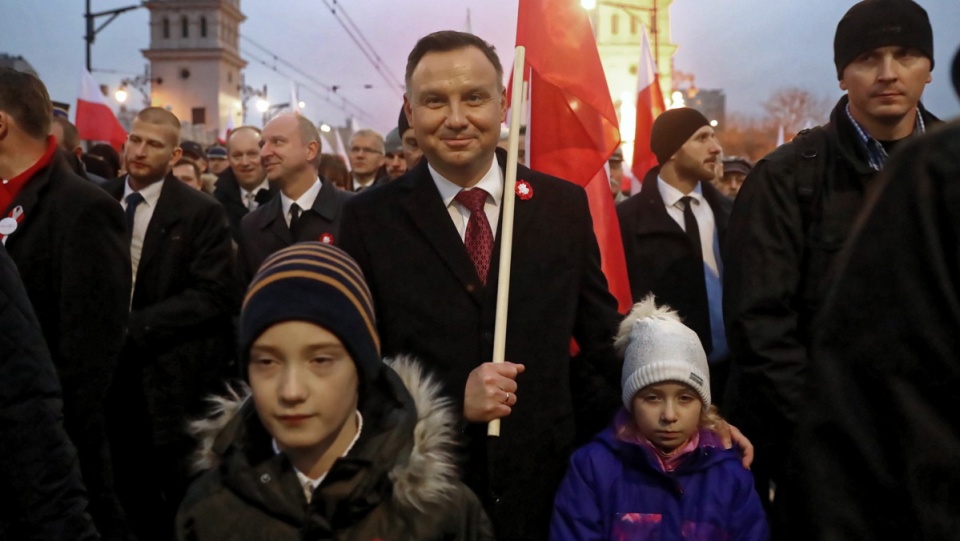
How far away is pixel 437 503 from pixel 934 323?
1607 mm

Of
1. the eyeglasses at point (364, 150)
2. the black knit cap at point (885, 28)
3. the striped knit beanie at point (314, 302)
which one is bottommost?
the striped knit beanie at point (314, 302)

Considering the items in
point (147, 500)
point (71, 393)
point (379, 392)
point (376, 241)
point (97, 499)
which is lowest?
point (147, 500)

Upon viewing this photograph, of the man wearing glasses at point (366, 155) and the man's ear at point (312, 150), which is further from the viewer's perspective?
the man wearing glasses at point (366, 155)

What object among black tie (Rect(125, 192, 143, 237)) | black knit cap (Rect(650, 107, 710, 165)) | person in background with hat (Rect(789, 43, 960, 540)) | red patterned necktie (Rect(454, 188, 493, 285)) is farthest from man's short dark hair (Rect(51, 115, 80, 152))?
person in background with hat (Rect(789, 43, 960, 540))

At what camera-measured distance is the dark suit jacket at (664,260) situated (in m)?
5.73

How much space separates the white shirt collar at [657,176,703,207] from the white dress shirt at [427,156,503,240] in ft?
8.85

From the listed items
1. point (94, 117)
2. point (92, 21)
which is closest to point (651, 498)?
point (94, 117)

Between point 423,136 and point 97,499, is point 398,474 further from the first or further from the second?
point 97,499

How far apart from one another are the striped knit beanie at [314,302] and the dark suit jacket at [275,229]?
3.62m

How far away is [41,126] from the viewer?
454 centimetres

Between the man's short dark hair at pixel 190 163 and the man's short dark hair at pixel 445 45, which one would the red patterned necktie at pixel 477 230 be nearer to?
the man's short dark hair at pixel 445 45

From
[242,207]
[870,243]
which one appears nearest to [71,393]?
[870,243]

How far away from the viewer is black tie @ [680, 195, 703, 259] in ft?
19.6

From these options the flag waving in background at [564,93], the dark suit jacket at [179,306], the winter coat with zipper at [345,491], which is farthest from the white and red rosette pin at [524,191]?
the dark suit jacket at [179,306]
